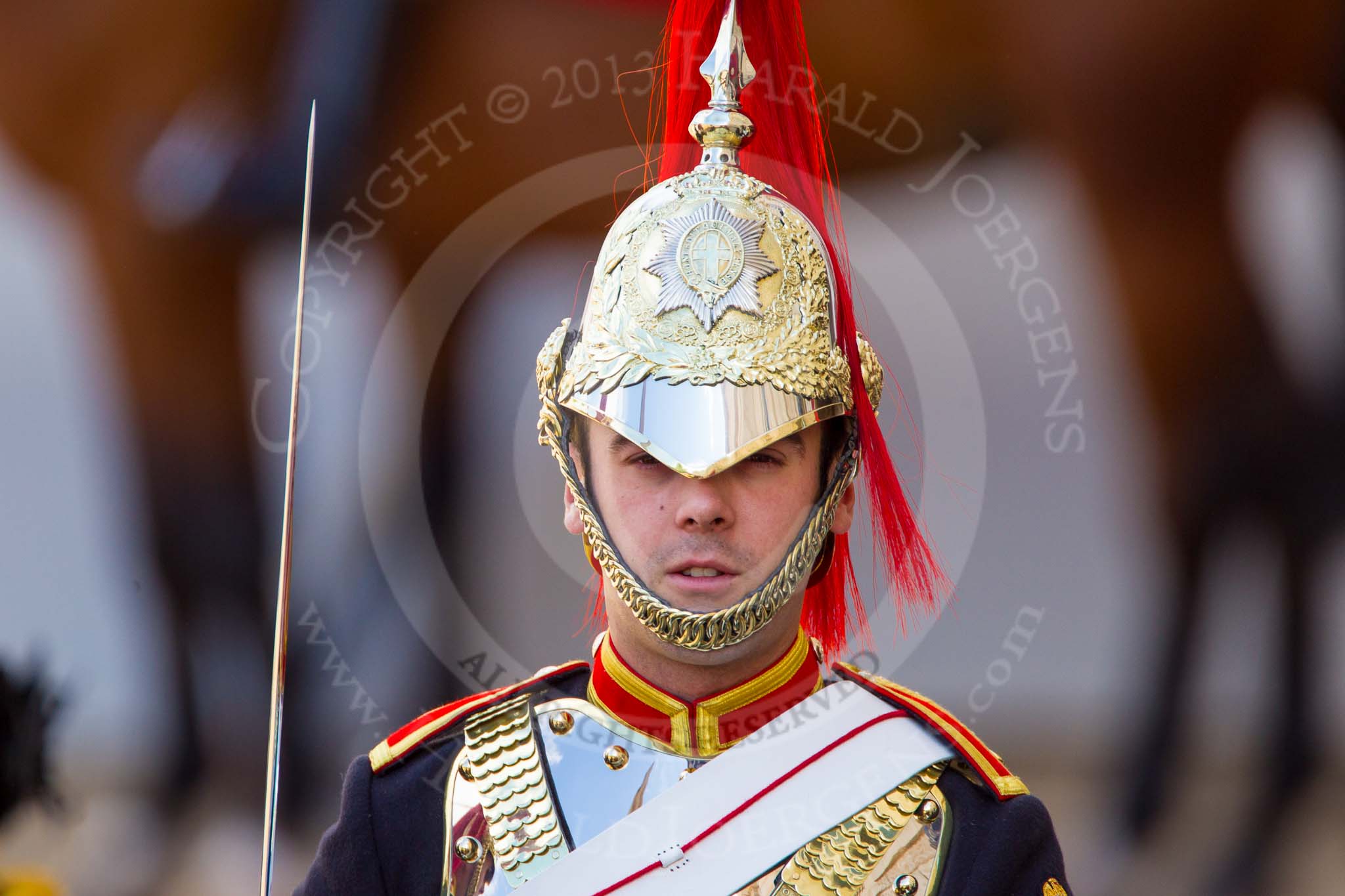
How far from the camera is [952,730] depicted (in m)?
1.78

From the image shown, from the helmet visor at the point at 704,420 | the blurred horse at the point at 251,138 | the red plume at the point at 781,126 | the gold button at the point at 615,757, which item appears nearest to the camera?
the helmet visor at the point at 704,420

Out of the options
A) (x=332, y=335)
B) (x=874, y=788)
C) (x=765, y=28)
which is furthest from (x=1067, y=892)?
(x=332, y=335)

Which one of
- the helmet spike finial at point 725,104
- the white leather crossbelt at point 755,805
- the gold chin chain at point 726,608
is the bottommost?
the white leather crossbelt at point 755,805

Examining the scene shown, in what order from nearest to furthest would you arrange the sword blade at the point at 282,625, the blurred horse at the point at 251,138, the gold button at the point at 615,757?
the sword blade at the point at 282,625
the gold button at the point at 615,757
the blurred horse at the point at 251,138

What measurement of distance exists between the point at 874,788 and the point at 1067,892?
0.21m

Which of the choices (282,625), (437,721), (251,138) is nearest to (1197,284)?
(251,138)

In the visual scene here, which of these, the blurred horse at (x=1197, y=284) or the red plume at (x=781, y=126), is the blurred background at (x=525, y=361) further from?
the red plume at (x=781, y=126)

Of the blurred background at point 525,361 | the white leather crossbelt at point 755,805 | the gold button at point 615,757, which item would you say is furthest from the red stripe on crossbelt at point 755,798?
the blurred background at point 525,361

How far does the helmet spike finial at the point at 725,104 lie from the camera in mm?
1771

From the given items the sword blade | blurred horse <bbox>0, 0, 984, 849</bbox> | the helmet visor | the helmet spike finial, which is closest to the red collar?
the helmet visor

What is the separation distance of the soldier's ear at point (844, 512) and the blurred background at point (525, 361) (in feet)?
4.84

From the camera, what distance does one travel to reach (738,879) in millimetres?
1658

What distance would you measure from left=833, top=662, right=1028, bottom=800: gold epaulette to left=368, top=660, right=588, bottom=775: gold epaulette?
1.01 feet

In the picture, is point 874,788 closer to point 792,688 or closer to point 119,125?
point 792,688
